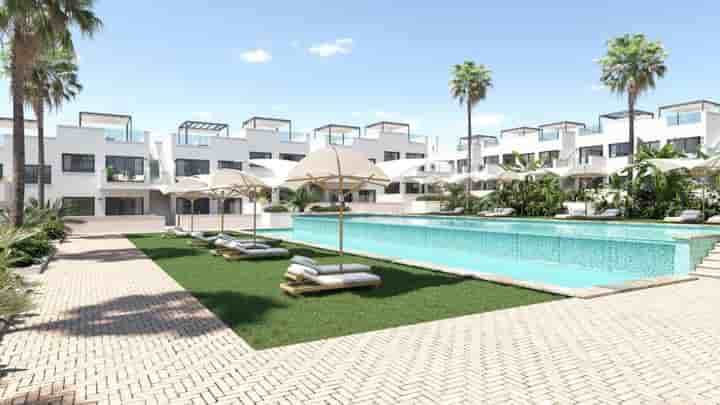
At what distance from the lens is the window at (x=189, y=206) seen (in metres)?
36.8

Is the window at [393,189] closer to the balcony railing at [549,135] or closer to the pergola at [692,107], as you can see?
the balcony railing at [549,135]

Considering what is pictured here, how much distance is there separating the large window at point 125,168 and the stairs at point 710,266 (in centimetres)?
3407

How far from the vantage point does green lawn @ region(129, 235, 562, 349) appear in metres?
6.25

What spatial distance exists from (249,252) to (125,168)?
27.2m

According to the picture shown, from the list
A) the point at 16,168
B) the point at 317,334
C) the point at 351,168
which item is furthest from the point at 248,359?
the point at 16,168

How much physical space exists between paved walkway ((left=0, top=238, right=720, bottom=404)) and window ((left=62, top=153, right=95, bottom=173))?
30704mm

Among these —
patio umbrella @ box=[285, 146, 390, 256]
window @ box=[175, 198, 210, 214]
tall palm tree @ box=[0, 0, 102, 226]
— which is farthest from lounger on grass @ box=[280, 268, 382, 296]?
window @ box=[175, 198, 210, 214]

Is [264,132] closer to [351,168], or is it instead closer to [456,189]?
[456,189]

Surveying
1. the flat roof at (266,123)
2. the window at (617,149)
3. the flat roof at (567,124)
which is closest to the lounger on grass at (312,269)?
the flat roof at (266,123)

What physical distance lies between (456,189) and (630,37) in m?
16.9

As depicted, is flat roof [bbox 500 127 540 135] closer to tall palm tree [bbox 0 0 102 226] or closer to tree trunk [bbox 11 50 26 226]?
tall palm tree [bbox 0 0 102 226]

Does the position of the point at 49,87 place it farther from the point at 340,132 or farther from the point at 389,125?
the point at 389,125

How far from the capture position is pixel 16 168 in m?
15.7

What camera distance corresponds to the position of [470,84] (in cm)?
4112
